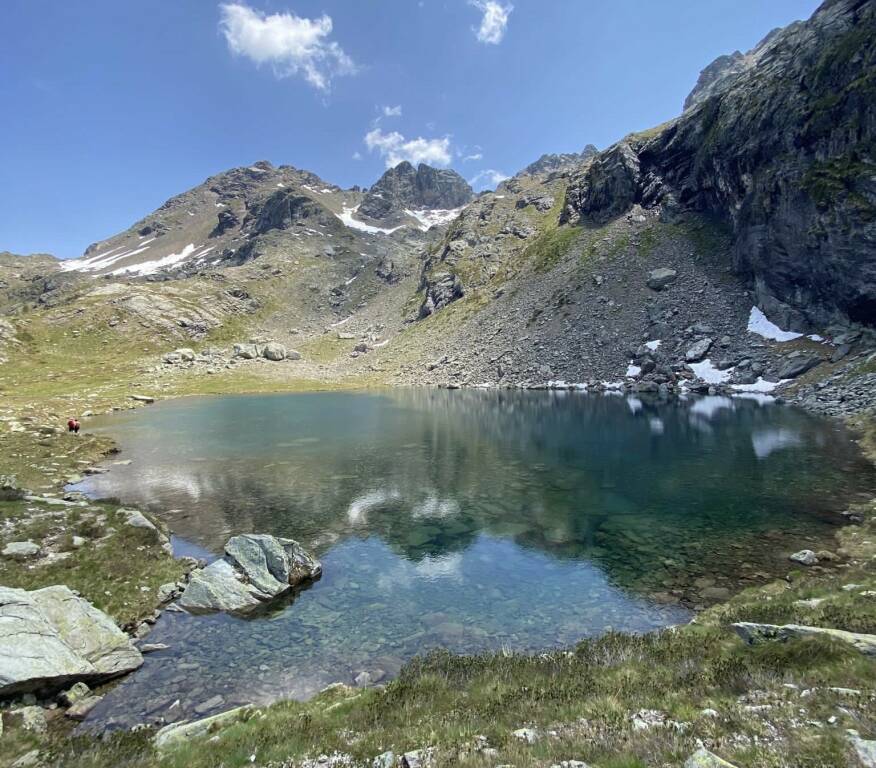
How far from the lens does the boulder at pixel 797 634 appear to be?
9766mm

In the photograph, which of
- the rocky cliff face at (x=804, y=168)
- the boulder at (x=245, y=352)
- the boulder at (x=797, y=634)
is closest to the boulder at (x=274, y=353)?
the boulder at (x=245, y=352)

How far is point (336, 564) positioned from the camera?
2388cm

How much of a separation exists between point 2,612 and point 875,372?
83224mm

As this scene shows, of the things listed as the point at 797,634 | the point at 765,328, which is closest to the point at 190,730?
the point at 797,634

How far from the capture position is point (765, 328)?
300ft

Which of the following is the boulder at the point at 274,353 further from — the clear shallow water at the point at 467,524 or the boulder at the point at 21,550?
the boulder at the point at 21,550

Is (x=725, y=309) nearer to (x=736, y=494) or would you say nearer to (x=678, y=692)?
(x=736, y=494)

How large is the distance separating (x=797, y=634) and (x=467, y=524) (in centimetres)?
1938

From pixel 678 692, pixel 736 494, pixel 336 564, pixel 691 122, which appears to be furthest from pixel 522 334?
pixel 678 692

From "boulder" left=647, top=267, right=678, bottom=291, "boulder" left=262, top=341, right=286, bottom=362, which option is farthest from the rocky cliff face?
"boulder" left=262, top=341, right=286, bottom=362

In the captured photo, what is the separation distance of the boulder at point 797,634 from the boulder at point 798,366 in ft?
266

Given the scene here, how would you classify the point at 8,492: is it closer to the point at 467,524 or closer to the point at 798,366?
the point at 467,524

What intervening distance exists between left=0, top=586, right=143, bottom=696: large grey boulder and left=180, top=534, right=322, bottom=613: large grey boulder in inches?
135

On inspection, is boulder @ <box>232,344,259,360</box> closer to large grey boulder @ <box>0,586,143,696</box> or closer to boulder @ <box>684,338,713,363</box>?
boulder @ <box>684,338,713,363</box>
